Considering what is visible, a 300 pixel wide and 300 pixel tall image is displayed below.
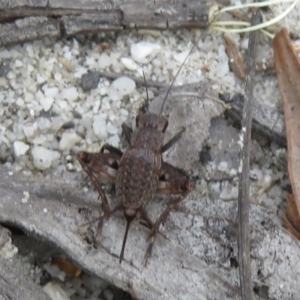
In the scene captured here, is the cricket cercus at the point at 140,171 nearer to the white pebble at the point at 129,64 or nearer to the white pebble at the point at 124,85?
the white pebble at the point at 124,85

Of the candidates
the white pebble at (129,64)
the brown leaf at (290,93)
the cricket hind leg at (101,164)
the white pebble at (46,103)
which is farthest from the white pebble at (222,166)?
the white pebble at (46,103)

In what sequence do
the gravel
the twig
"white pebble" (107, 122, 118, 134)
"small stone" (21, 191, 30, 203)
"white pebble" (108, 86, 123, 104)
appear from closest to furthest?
1. the twig
2. "small stone" (21, 191, 30, 203)
3. the gravel
4. "white pebble" (107, 122, 118, 134)
5. "white pebble" (108, 86, 123, 104)

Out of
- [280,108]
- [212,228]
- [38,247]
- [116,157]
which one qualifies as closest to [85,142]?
[116,157]

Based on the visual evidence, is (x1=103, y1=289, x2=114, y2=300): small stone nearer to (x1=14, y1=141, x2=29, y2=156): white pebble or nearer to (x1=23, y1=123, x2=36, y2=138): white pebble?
(x1=14, y1=141, x2=29, y2=156): white pebble

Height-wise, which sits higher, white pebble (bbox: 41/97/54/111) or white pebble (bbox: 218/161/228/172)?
white pebble (bbox: 41/97/54/111)

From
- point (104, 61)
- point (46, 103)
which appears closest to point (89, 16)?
point (104, 61)

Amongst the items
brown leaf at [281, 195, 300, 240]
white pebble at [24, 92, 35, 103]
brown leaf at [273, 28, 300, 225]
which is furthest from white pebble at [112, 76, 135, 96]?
brown leaf at [281, 195, 300, 240]

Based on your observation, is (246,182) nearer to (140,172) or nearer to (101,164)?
(140,172)
